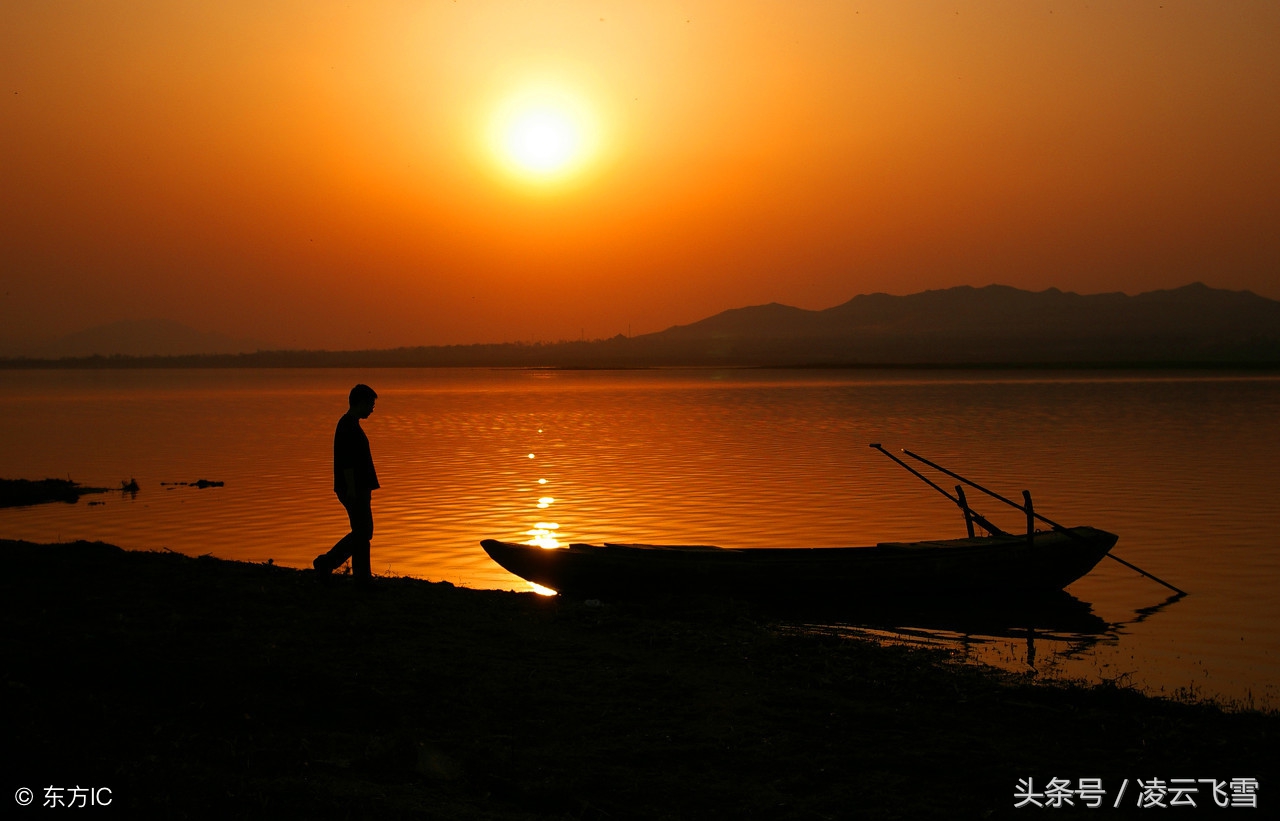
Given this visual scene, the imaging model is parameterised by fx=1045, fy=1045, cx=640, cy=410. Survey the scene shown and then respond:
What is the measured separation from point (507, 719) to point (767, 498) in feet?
71.3

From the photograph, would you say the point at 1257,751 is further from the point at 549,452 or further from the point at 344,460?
the point at 549,452

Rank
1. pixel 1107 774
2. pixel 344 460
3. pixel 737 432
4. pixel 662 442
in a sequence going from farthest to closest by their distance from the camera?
1. pixel 737 432
2. pixel 662 442
3. pixel 344 460
4. pixel 1107 774

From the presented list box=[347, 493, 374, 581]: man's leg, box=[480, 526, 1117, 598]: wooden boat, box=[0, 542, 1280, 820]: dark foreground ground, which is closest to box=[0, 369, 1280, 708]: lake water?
box=[480, 526, 1117, 598]: wooden boat

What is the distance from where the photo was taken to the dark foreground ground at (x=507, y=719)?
685 cm

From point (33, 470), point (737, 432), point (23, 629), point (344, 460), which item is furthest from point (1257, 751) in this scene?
point (737, 432)

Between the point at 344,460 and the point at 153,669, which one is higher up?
the point at 344,460

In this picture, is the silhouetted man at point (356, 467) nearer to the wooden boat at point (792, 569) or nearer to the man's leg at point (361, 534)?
the man's leg at point (361, 534)

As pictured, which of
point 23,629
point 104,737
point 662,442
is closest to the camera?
point 104,737

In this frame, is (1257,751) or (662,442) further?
(662,442)

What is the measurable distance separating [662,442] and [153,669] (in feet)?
138

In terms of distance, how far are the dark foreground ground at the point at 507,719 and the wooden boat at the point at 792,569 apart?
3.44 m

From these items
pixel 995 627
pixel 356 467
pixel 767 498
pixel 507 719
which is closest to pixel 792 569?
pixel 995 627

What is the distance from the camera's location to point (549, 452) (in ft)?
151

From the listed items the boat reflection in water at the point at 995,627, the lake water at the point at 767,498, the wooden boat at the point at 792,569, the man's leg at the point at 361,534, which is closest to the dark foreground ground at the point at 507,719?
the man's leg at the point at 361,534
